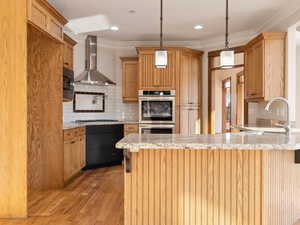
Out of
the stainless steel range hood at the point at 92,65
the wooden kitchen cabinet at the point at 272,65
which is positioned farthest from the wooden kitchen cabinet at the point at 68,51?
the wooden kitchen cabinet at the point at 272,65

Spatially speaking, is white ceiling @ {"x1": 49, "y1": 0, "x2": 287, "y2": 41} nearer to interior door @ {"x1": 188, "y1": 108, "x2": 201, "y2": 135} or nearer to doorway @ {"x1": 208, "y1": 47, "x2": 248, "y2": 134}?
interior door @ {"x1": 188, "y1": 108, "x2": 201, "y2": 135}

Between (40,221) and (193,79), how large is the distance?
4147 mm

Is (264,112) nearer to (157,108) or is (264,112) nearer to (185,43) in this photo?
(157,108)

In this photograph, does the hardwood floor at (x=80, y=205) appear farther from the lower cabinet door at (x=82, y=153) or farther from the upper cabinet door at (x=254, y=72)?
the upper cabinet door at (x=254, y=72)

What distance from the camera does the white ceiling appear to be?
13.3 feet

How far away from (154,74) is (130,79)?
743 mm

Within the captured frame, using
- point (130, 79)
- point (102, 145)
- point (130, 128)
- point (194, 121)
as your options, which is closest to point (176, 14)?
point (130, 79)

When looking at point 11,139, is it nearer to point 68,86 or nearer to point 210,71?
point 68,86

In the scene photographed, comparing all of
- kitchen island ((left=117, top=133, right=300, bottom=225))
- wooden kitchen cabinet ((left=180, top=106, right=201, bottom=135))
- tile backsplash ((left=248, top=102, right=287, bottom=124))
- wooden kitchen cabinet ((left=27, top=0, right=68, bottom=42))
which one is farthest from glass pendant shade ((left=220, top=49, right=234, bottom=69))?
wooden kitchen cabinet ((left=180, top=106, right=201, bottom=135))

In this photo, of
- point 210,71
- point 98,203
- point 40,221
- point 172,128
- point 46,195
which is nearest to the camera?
point 40,221

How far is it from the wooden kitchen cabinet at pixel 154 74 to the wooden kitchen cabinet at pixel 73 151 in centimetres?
163

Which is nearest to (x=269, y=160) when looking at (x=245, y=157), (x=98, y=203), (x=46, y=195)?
(x=245, y=157)

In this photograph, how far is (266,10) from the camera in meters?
4.34

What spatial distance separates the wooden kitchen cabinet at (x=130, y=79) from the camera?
614cm
